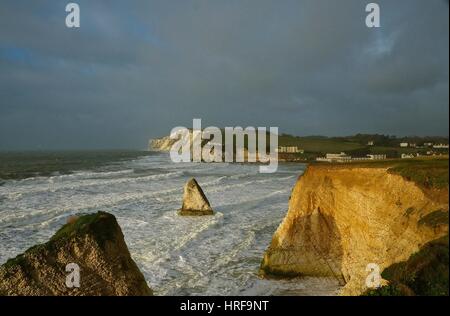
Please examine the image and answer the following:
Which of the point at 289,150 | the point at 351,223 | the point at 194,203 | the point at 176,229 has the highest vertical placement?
the point at 289,150

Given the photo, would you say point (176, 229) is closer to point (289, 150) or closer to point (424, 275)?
point (424, 275)

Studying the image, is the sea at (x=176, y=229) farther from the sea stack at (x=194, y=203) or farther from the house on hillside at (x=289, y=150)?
the house on hillside at (x=289, y=150)

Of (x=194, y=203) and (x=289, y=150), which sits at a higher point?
(x=289, y=150)

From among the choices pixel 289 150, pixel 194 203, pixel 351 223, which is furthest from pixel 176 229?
pixel 289 150

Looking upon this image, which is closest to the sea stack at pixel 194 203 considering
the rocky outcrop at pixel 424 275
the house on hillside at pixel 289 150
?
the rocky outcrop at pixel 424 275

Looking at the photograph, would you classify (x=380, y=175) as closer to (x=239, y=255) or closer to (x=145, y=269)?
(x=239, y=255)

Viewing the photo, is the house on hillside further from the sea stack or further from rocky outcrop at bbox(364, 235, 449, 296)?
rocky outcrop at bbox(364, 235, 449, 296)
